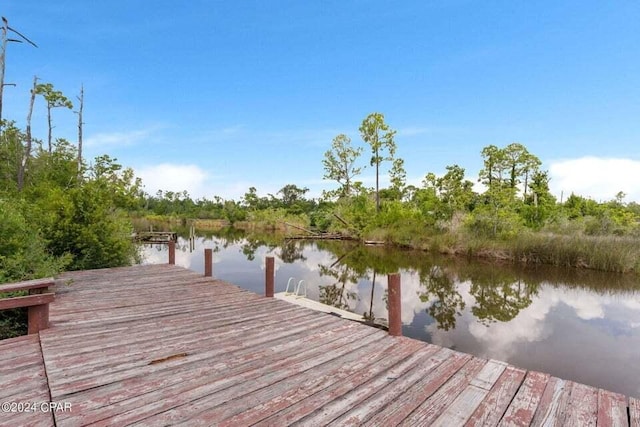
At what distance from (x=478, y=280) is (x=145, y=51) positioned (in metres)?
17.5

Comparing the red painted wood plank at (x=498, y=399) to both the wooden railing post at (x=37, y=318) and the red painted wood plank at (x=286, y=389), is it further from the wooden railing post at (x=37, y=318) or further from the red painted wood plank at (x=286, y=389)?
the wooden railing post at (x=37, y=318)

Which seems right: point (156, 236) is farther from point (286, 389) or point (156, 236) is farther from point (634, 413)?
point (634, 413)

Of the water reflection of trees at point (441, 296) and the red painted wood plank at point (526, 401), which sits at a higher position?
the red painted wood plank at point (526, 401)

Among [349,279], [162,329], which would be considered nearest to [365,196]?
[349,279]

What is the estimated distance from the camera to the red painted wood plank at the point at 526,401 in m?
2.26

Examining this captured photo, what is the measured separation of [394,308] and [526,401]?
169cm

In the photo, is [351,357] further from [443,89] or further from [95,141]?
[95,141]

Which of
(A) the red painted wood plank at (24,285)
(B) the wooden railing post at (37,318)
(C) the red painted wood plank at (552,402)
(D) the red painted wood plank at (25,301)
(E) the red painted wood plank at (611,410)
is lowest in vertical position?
(E) the red painted wood plank at (611,410)

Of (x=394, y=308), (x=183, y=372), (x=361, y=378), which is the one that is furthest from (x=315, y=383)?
(x=394, y=308)

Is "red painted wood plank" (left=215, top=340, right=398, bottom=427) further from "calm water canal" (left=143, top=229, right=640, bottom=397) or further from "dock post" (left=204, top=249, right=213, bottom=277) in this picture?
"dock post" (left=204, top=249, right=213, bottom=277)

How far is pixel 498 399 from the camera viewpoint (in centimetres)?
Answer: 254

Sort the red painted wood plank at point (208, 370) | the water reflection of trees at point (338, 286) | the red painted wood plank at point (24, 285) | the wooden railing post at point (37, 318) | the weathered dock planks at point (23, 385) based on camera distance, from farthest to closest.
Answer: the water reflection of trees at point (338, 286) < the wooden railing post at point (37, 318) < the red painted wood plank at point (24, 285) < the red painted wood plank at point (208, 370) < the weathered dock planks at point (23, 385)

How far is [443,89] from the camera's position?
18.5m

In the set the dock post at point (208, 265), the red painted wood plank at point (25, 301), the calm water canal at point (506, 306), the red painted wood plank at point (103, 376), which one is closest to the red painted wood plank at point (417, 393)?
the red painted wood plank at point (103, 376)
